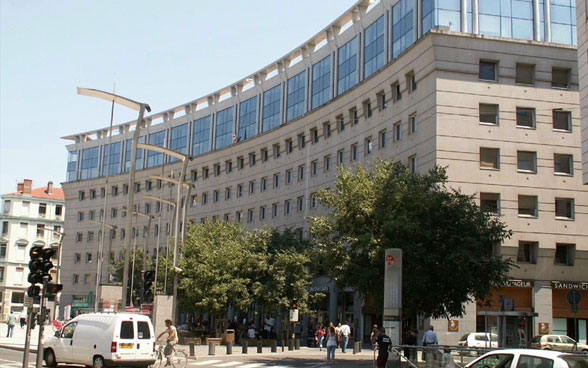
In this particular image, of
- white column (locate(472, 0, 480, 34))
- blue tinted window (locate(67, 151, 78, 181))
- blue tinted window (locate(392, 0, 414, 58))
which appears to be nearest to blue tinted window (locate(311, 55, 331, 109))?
blue tinted window (locate(392, 0, 414, 58))

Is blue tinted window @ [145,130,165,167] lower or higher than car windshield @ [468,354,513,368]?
higher

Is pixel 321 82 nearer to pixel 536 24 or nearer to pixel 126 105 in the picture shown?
pixel 536 24

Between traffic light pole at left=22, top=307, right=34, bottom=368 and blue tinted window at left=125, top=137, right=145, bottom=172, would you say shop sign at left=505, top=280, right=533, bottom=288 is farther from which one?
blue tinted window at left=125, top=137, right=145, bottom=172

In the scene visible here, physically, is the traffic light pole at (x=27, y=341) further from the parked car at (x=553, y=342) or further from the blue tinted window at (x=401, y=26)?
the blue tinted window at (x=401, y=26)

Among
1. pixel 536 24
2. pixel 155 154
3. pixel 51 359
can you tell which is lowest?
pixel 51 359

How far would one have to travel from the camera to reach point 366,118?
49250 millimetres

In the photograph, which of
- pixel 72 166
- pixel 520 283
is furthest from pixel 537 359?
pixel 72 166

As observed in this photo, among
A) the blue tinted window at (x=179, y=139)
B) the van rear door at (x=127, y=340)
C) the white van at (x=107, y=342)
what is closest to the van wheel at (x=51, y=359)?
the white van at (x=107, y=342)

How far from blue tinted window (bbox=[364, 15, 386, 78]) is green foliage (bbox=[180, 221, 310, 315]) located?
523 inches

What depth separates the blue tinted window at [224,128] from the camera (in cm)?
7075

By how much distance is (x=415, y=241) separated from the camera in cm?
2777

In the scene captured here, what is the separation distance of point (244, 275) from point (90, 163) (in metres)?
50.1

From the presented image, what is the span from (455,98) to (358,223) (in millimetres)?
14890

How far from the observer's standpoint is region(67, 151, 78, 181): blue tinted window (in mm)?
93500
